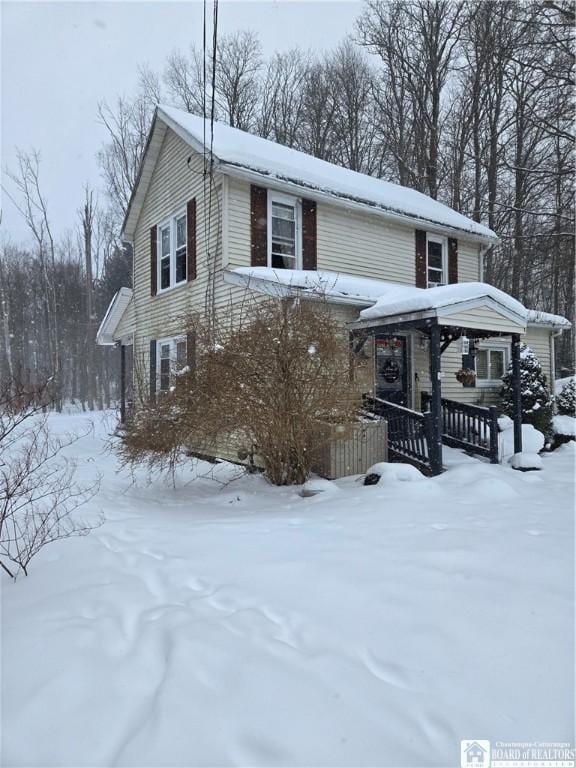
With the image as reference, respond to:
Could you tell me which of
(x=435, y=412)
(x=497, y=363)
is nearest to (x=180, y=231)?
(x=435, y=412)

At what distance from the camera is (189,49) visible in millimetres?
24688

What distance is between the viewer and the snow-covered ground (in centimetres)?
198

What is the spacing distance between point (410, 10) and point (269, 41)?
740cm

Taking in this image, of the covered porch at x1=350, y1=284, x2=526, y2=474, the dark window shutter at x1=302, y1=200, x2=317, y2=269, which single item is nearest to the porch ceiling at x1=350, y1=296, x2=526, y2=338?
the covered porch at x1=350, y1=284, x2=526, y2=474

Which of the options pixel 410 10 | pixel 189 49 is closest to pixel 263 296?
pixel 410 10

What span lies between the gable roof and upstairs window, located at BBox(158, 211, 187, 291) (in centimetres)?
182

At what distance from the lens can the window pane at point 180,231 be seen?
1227cm

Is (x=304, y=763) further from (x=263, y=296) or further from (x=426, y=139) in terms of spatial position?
(x=426, y=139)

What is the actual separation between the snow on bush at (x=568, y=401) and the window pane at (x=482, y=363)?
2404 millimetres

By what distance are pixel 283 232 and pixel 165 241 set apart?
3.85 meters

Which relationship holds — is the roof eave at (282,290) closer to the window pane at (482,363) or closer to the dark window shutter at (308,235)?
the dark window shutter at (308,235)

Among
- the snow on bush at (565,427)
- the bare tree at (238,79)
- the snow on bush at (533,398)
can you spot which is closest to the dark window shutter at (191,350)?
the snow on bush at (533,398)

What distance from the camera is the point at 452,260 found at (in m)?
14.1

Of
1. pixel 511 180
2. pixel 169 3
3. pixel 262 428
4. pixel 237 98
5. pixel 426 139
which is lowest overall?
pixel 262 428
